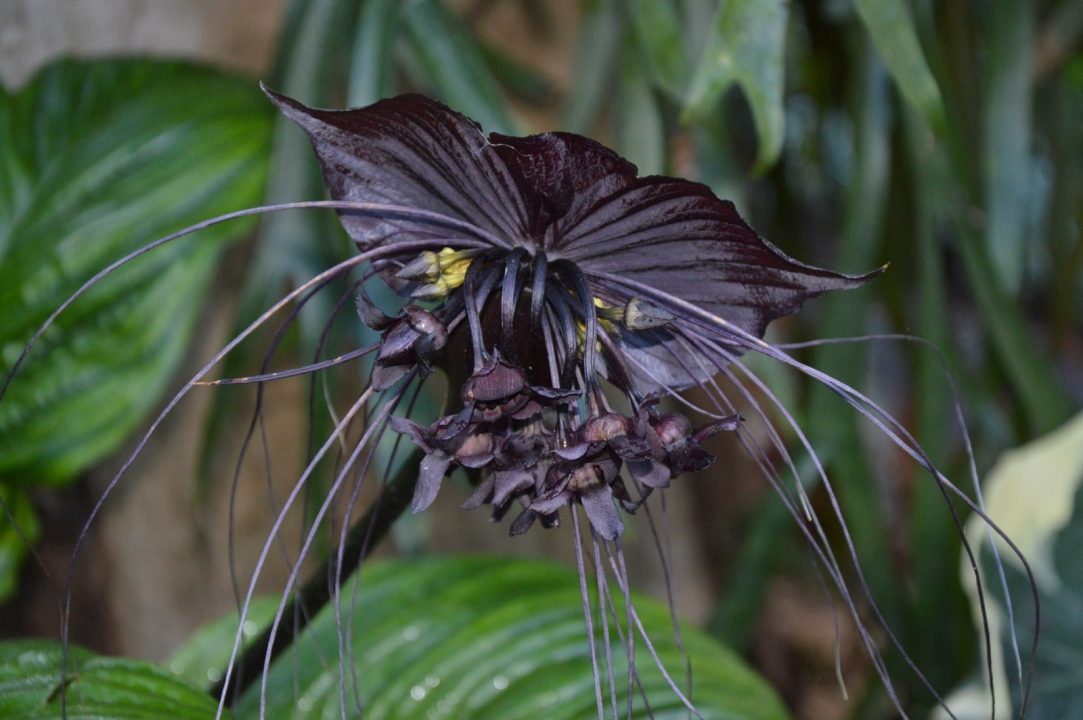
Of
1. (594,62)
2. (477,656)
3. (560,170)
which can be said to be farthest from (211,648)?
(594,62)

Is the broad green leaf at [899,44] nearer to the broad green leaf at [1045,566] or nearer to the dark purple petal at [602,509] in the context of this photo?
the broad green leaf at [1045,566]

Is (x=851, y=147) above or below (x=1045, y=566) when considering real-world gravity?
above

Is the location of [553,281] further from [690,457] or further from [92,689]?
[92,689]

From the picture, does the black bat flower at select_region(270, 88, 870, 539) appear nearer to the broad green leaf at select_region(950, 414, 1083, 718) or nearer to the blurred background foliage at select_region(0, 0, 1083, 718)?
the blurred background foliage at select_region(0, 0, 1083, 718)

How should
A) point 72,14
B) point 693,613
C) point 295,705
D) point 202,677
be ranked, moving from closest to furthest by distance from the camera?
point 295,705 < point 202,677 < point 72,14 < point 693,613

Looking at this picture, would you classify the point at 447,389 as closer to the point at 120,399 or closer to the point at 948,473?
the point at 120,399

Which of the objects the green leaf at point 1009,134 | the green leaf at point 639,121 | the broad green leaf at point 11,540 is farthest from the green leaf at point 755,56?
the broad green leaf at point 11,540

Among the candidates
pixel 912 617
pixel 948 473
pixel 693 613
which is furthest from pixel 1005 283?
pixel 693 613
